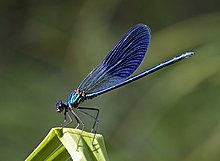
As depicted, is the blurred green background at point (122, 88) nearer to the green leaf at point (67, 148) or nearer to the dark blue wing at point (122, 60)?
the dark blue wing at point (122, 60)

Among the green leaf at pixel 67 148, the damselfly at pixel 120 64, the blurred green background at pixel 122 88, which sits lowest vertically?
the green leaf at pixel 67 148

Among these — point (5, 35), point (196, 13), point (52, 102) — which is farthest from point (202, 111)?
point (5, 35)

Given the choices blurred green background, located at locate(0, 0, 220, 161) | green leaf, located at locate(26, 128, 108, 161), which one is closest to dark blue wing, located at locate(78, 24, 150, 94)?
green leaf, located at locate(26, 128, 108, 161)

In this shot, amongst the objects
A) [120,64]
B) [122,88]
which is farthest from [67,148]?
[122,88]

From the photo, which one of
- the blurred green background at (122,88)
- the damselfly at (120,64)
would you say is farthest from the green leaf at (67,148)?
the blurred green background at (122,88)

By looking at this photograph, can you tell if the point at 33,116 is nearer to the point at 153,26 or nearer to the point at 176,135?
the point at 176,135

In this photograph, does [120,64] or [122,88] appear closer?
[120,64]

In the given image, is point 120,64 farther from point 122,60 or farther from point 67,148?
point 67,148
